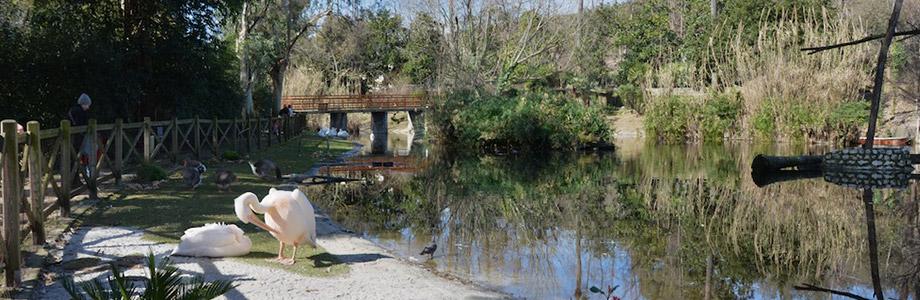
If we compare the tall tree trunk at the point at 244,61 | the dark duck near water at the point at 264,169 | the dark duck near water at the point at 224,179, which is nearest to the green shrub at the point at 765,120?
the tall tree trunk at the point at 244,61

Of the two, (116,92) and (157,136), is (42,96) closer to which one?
(116,92)

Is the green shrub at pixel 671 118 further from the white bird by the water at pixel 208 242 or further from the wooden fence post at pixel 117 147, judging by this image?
the white bird by the water at pixel 208 242

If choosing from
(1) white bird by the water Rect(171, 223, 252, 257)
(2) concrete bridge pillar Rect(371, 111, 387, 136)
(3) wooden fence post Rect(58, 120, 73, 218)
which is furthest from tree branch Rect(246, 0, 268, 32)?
(1) white bird by the water Rect(171, 223, 252, 257)

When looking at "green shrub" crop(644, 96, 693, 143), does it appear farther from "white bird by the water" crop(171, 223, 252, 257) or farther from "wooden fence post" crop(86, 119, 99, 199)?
"white bird by the water" crop(171, 223, 252, 257)

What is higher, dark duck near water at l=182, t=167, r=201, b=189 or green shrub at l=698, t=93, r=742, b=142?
green shrub at l=698, t=93, r=742, b=142

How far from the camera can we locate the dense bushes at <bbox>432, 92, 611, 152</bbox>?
30.5m

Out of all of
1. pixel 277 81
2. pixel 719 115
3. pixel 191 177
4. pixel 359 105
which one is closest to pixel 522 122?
pixel 719 115

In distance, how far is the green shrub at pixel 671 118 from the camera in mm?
37812

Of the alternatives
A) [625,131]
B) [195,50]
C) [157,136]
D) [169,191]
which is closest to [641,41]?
[625,131]

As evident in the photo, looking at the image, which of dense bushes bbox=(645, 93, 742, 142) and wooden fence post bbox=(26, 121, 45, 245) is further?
dense bushes bbox=(645, 93, 742, 142)

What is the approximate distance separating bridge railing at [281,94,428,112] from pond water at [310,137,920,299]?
23592 millimetres

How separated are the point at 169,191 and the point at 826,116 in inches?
1110

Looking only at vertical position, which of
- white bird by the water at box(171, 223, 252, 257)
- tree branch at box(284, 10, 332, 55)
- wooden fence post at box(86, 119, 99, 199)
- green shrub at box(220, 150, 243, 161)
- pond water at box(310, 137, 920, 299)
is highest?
tree branch at box(284, 10, 332, 55)

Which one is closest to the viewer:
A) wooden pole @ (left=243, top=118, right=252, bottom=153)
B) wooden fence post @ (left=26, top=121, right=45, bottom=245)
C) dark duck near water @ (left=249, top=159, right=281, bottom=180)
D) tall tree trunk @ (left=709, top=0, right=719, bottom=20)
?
wooden fence post @ (left=26, top=121, right=45, bottom=245)
